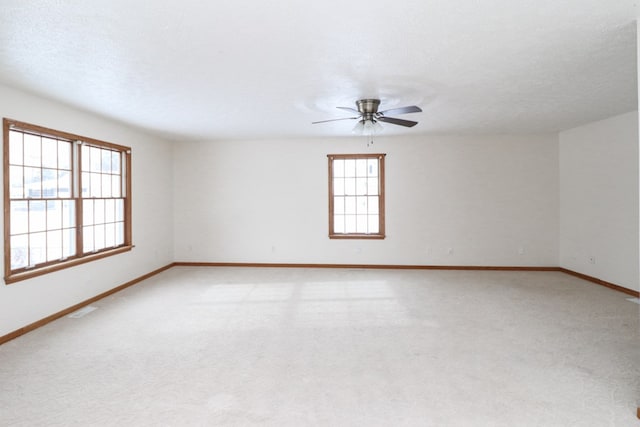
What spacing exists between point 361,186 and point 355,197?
0.24 m

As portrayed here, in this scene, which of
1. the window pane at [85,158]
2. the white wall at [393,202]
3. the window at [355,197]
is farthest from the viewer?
the window at [355,197]

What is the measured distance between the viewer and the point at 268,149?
694cm

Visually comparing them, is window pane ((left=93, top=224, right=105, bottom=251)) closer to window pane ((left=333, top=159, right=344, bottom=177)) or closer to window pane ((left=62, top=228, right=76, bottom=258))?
window pane ((left=62, top=228, right=76, bottom=258))

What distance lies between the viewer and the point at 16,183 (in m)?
3.71

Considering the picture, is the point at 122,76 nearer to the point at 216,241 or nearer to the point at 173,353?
the point at 173,353

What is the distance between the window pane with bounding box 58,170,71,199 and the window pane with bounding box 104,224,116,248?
0.92 meters

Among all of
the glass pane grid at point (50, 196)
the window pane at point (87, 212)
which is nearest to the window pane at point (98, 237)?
the glass pane grid at point (50, 196)

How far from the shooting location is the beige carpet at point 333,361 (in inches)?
91.7

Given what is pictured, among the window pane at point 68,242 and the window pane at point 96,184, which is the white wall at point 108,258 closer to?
the window pane at point 68,242

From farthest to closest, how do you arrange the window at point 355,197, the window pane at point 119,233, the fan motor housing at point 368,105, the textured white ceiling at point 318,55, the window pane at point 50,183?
1. the window at point 355,197
2. the window pane at point 119,233
3. the window pane at point 50,183
4. the fan motor housing at point 368,105
5. the textured white ceiling at point 318,55

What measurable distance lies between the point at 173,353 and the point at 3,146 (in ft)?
8.52

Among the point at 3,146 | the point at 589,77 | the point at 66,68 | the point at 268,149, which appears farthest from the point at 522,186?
the point at 3,146

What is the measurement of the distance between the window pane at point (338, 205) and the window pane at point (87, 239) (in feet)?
13.1

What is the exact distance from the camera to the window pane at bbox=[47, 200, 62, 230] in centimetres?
418
